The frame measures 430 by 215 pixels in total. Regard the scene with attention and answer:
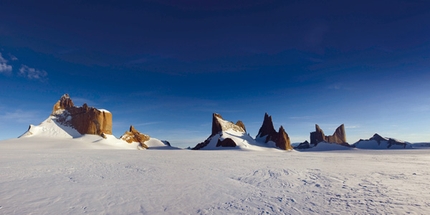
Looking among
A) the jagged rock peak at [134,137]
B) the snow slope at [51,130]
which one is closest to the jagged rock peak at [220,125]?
the jagged rock peak at [134,137]

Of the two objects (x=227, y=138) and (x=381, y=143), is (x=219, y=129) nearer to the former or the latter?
(x=227, y=138)

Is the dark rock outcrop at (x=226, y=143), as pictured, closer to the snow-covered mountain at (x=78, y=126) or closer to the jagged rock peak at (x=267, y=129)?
the jagged rock peak at (x=267, y=129)

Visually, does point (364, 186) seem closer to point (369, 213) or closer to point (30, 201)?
point (369, 213)

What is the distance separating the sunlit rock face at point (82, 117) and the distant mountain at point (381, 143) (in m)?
126

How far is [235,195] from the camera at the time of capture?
26.9 feet

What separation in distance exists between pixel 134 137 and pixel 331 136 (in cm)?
10096

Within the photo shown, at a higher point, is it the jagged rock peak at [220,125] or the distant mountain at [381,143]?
the jagged rock peak at [220,125]

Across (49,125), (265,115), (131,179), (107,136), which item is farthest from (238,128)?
(131,179)

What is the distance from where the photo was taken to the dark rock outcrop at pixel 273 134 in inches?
2653

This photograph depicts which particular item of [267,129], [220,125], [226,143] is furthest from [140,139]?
[267,129]

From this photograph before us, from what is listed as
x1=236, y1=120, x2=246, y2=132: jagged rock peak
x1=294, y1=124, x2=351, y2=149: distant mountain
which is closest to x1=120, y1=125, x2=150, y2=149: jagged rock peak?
x1=236, y1=120, x2=246, y2=132: jagged rock peak

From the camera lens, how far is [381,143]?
344 ft

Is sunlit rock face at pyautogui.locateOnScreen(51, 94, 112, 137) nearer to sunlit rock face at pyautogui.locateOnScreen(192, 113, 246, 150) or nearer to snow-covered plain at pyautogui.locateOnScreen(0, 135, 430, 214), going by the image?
sunlit rock face at pyautogui.locateOnScreen(192, 113, 246, 150)

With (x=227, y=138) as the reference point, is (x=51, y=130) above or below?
above
